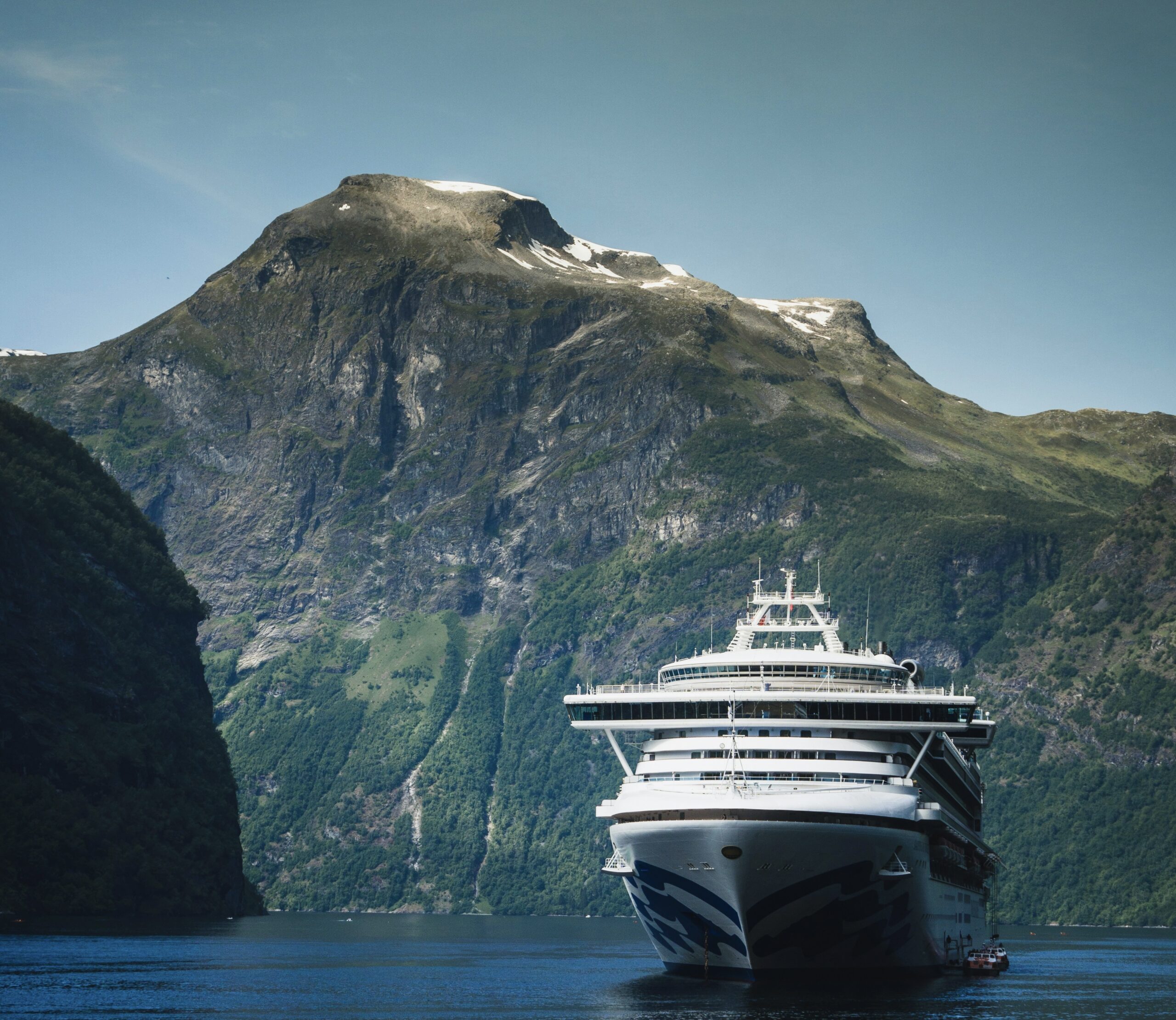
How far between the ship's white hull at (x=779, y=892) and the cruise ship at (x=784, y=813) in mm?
118

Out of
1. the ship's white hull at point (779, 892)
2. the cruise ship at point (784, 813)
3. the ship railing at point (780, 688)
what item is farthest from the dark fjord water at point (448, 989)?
the ship railing at point (780, 688)

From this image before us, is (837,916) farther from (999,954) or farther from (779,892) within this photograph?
(999,954)

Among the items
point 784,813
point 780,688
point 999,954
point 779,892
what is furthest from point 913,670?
point 784,813

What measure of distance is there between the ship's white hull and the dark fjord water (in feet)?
8.59

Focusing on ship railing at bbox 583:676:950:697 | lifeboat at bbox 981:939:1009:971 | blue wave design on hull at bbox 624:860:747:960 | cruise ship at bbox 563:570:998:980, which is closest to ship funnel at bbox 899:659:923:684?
cruise ship at bbox 563:570:998:980

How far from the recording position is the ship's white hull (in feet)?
369

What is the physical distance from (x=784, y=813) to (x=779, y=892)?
18.9 feet

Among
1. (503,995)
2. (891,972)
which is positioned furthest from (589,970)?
(891,972)

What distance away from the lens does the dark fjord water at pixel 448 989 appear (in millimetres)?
112250

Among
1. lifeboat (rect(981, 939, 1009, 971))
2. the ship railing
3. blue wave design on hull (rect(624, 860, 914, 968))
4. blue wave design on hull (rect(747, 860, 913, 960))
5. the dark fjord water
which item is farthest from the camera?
lifeboat (rect(981, 939, 1009, 971))

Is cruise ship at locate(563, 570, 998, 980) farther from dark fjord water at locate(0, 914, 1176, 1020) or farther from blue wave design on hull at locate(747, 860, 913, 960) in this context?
dark fjord water at locate(0, 914, 1176, 1020)

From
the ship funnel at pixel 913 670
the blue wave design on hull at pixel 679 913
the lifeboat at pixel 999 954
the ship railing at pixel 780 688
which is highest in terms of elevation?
the ship funnel at pixel 913 670

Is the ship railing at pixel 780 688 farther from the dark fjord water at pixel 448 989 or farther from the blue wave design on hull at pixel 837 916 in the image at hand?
the dark fjord water at pixel 448 989

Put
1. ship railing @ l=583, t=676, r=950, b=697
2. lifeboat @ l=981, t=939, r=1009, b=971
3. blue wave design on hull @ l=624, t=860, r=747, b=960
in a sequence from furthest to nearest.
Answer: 1. lifeboat @ l=981, t=939, r=1009, b=971
2. ship railing @ l=583, t=676, r=950, b=697
3. blue wave design on hull @ l=624, t=860, r=747, b=960
